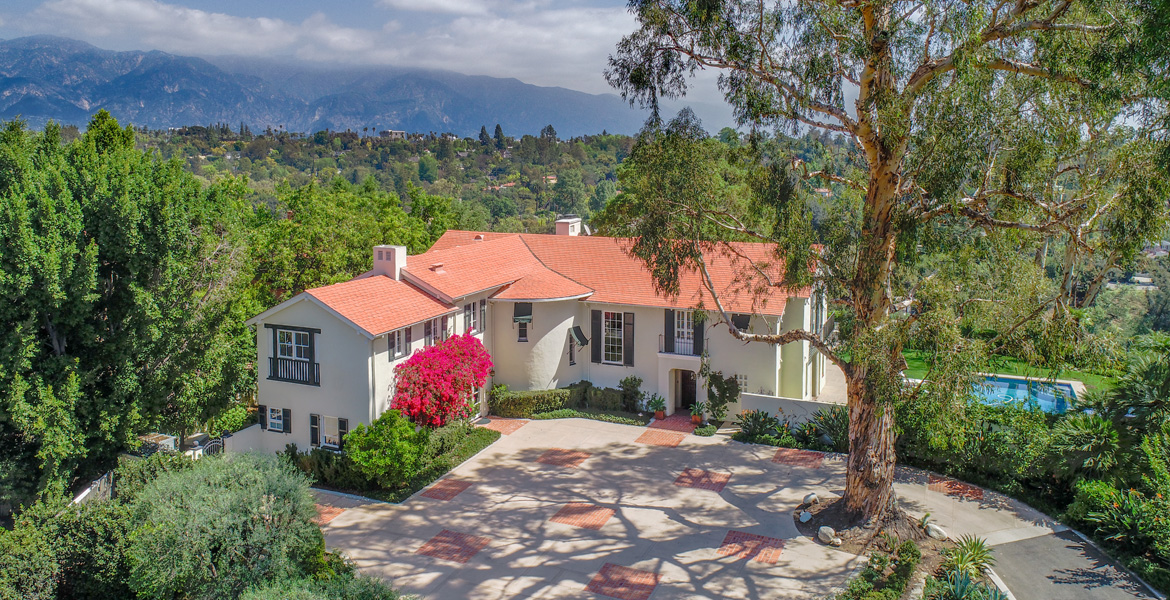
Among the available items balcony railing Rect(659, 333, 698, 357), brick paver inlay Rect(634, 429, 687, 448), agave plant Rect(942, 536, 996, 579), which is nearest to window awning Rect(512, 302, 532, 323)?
balcony railing Rect(659, 333, 698, 357)

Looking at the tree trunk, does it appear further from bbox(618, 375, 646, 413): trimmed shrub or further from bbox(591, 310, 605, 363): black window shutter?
bbox(591, 310, 605, 363): black window shutter

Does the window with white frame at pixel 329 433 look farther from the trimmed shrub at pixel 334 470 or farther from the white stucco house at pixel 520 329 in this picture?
the trimmed shrub at pixel 334 470

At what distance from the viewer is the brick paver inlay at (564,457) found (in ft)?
73.7

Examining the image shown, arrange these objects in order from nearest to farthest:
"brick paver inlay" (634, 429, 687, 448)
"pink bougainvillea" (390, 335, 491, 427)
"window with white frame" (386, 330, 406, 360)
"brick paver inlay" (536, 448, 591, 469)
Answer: "window with white frame" (386, 330, 406, 360) → "pink bougainvillea" (390, 335, 491, 427) → "brick paver inlay" (536, 448, 591, 469) → "brick paver inlay" (634, 429, 687, 448)

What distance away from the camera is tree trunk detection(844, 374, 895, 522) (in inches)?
680

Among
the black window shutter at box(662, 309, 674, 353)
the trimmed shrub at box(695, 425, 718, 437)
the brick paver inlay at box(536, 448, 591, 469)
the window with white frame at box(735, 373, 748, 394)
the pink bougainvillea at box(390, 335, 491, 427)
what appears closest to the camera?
the pink bougainvillea at box(390, 335, 491, 427)

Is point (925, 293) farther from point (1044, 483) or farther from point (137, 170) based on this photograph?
point (137, 170)

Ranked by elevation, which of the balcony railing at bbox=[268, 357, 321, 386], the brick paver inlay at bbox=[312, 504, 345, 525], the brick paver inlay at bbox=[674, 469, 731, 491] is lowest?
the brick paver inlay at bbox=[312, 504, 345, 525]

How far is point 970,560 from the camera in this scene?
14891mm

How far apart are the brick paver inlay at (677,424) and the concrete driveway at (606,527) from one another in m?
1.07

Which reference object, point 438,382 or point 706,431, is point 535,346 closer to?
point 438,382

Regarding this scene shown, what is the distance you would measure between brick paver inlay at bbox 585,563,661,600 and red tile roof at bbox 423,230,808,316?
10832mm

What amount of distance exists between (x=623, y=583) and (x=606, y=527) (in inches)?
109

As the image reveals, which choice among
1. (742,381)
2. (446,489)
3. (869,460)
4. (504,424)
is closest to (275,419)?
(446,489)
